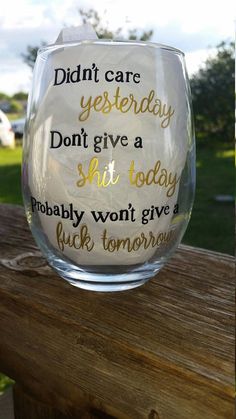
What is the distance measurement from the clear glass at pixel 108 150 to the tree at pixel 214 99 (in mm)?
2432

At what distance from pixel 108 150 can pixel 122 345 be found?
12 cm

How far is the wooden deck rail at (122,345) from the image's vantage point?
0.97 feet

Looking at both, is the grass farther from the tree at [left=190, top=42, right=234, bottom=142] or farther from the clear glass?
the clear glass

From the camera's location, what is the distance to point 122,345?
1.06 feet

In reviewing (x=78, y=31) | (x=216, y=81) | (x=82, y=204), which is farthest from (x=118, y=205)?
(x=216, y=81)

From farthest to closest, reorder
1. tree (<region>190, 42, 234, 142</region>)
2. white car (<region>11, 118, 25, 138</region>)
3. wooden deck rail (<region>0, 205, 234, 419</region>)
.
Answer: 1. tree (<region>190, 42, 234, 142</region>)
2. white car (<region>11, 118, 25, 138</region>)
3. wooden deck rail (<region>0, 205, 234, 419</region>)

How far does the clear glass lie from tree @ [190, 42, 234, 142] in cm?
243

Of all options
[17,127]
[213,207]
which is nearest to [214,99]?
[213,207]

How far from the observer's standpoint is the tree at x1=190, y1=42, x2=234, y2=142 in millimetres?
2784

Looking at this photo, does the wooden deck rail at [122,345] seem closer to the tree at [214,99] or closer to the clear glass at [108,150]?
the clear glass at [108,150]

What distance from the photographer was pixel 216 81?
2932mm

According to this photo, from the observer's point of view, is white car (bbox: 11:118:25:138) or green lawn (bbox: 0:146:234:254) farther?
green lawn (bbox: 0:146:234:254)

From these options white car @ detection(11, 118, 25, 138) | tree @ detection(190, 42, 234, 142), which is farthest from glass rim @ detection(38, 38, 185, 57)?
tree @ detection(190, 42, 234, 142)

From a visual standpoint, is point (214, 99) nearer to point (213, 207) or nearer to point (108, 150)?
point (213, 207)
